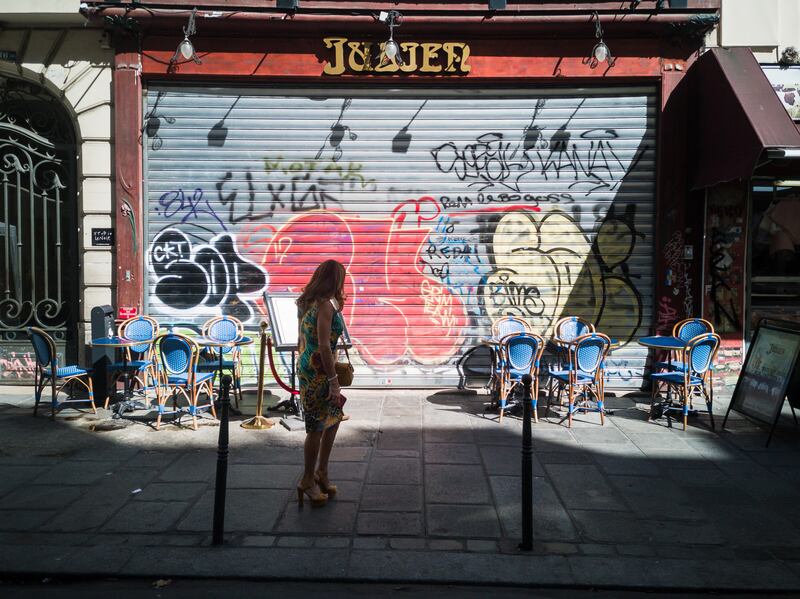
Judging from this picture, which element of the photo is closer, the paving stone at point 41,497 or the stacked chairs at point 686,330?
the paving stone at point 41,497

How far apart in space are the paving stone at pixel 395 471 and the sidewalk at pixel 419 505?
29 mm

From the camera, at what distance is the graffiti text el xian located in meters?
9.74

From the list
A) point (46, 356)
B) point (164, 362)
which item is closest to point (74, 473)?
point (164, 362)

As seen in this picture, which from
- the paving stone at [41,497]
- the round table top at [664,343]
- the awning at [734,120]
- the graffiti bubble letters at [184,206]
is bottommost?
the paving stone at [41,497]

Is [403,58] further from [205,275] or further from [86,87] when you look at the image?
[86,87]

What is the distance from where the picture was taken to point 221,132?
32.7 feet

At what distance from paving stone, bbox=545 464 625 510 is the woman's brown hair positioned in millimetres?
2675

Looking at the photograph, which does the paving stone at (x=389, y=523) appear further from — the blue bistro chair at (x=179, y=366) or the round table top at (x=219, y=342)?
the round table top at (x=219, y=342)

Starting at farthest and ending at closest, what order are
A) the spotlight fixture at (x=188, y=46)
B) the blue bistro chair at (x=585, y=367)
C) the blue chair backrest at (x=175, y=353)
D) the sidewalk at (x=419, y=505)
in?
1. the spotlight fixture at (x=188, y=46)
2. the blue bistro chair at (x=585, y=367)
3. the blue chair backrest at (x=175, y=353)
4. the sidewalk at (x=419, y=505)

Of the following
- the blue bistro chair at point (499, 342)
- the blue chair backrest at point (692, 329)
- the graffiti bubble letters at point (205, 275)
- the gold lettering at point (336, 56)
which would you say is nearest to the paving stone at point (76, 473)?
the graffiti bubble letters at point (205, 275)

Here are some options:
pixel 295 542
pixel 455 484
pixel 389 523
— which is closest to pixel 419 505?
pixel 389 523

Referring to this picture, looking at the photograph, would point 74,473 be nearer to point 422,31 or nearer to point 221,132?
point 221,132

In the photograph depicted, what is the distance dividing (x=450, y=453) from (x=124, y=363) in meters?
4.42

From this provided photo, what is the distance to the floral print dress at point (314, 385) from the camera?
5.61 metres
